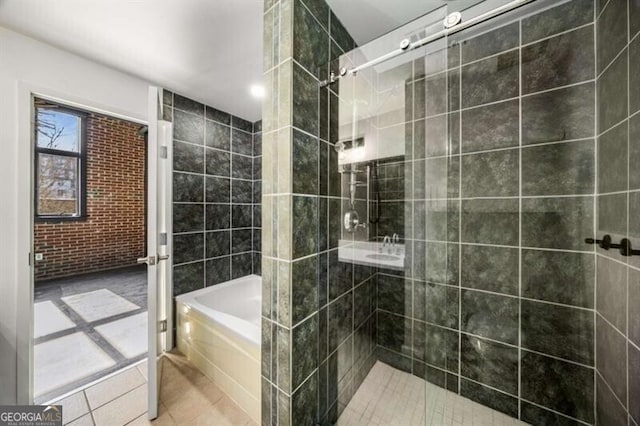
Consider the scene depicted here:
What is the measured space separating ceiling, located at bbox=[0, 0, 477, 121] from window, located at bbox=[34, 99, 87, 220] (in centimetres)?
326

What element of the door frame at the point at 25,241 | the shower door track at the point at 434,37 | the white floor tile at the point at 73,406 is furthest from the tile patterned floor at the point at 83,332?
the shower door track at the point at 434,37

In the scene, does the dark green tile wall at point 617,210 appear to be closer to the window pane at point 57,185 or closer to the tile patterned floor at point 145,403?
the tile patterned floor at point 145,403

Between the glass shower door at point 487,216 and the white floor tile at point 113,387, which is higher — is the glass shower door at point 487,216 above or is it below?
above

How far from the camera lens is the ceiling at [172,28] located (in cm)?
125

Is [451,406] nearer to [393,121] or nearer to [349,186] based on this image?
[349,186]

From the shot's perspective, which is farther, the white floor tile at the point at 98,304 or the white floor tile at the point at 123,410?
the white floor tile at the point at 98,304

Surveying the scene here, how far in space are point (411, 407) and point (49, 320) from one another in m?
3.70

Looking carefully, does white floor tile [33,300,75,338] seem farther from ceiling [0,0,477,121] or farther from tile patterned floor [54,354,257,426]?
ceiling [0,0,477,121]

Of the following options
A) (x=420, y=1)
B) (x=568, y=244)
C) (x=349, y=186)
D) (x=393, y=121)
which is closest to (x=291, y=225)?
(x=349, y=186)

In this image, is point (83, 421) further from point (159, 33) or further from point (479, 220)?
point (479, 220)

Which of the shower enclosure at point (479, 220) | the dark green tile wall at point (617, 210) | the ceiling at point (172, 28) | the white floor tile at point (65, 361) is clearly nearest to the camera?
the dark green tile wall at point (617, 210)

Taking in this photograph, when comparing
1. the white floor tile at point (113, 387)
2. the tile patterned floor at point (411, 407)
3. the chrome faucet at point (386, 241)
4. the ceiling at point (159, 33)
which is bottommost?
the white floor tile at point (113, 387)

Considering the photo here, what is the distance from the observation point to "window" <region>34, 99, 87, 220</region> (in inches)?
144

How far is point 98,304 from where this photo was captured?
2.99 metres
